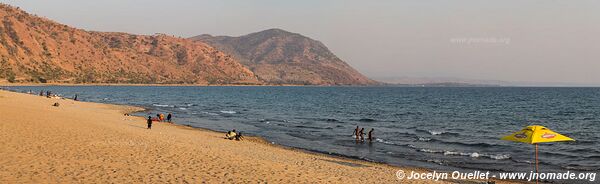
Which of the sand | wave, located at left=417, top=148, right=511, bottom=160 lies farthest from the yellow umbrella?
wave, located at left=417, top=148, right=511, bottom=160

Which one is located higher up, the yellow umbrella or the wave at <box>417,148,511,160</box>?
the yellow umbrella

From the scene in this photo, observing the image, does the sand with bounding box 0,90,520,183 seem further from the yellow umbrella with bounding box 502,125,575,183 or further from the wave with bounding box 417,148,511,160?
the wave with bounding box 417,148,511,160

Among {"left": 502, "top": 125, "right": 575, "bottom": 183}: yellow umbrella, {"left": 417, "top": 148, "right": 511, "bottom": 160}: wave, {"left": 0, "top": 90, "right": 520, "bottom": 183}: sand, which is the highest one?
{"left": 502, "top": 125, "right": 575, "bottom": 183}: yellow umbrella

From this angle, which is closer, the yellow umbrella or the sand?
the yellow umbrella

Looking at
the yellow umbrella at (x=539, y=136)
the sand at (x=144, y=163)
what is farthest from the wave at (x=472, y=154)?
the yellow umbrella at (x=539, y=136)

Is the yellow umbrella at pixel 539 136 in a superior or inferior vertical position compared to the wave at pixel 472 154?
superior

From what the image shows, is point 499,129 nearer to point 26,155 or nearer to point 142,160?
point 142,160

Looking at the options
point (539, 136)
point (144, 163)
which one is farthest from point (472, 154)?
point (144, 163)

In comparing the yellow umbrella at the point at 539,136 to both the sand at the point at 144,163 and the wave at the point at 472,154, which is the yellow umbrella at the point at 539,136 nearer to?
the sand at the point at 144,163

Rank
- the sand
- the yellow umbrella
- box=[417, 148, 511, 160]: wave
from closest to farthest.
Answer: the yellow umbrella, the sand, box=[417, 148, 511, 160]: wave

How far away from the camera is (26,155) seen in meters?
18.1

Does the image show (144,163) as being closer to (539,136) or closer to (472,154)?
(539,136)

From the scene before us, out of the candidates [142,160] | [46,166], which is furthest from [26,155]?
[142,160]

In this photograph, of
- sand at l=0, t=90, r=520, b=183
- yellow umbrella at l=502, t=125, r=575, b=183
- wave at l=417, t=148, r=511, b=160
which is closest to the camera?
yellow umbrella at l=502, t=125, r=575, b=183
